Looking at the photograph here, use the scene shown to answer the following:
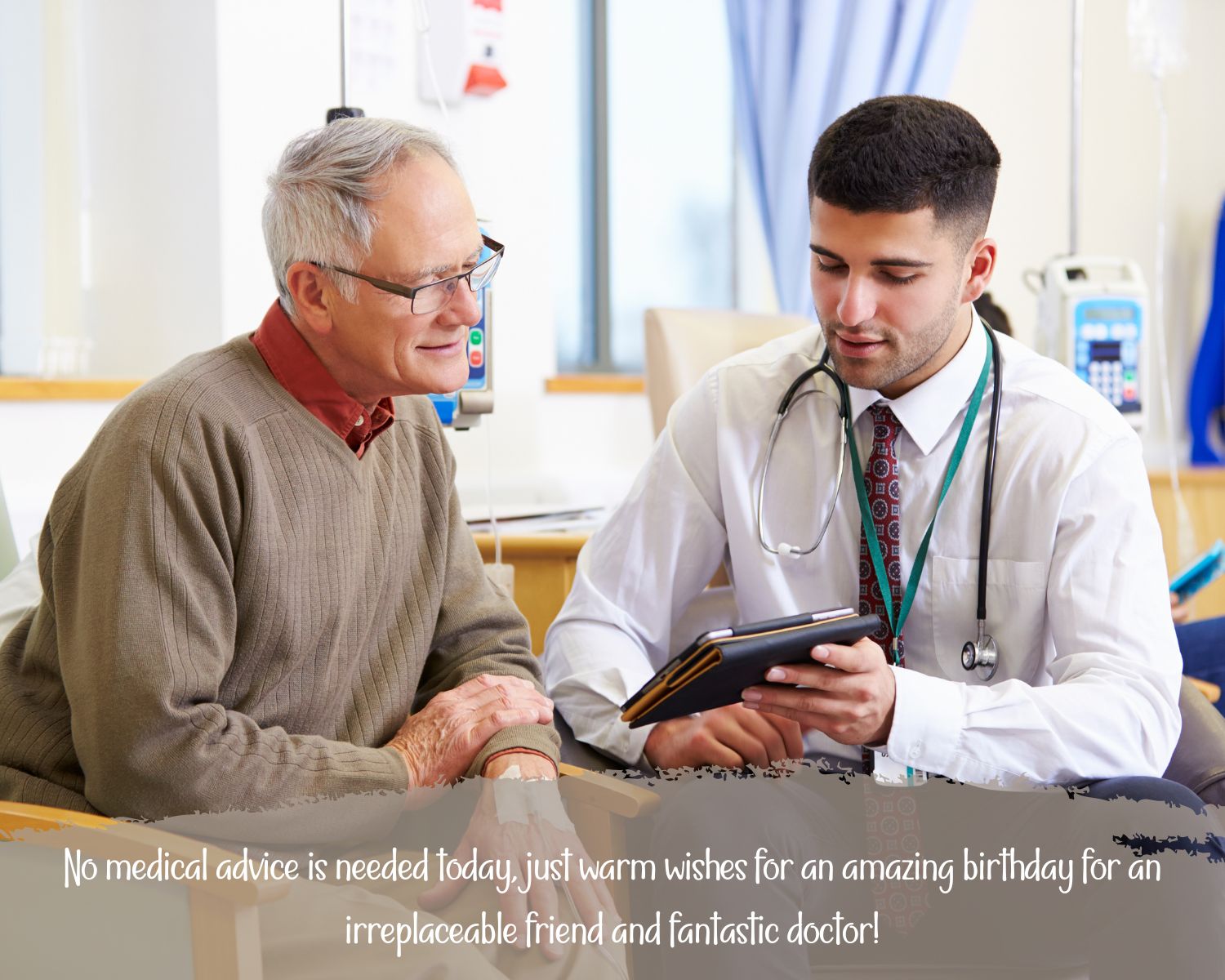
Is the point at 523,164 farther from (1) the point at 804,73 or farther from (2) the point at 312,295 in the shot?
(2) the point at 312,295

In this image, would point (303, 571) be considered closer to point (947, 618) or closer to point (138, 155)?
point (947, 618)

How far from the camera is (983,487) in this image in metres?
1.59

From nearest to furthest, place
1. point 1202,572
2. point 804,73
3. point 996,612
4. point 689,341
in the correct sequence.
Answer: point 996,612 → point 1202,572 → point 689,341 → point 804,73

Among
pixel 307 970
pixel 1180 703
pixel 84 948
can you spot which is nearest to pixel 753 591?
pixel 1180 703

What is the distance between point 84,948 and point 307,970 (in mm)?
198

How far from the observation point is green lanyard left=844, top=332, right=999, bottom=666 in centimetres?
158

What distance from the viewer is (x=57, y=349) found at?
8.19 ft

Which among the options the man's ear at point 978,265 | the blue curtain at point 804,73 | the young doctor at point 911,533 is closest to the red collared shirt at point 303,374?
the young doctor at point 911,533

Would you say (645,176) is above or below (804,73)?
below

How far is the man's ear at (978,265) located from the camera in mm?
1625

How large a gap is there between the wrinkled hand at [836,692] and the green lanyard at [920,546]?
7.9 inches

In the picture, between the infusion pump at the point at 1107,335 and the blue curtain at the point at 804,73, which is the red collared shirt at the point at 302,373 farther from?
the infusion pump at the point at 1107,335

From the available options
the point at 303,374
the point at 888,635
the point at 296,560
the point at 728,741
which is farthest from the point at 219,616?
the point at 888,635

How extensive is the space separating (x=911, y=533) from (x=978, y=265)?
0.34 m
